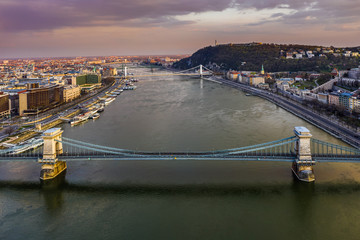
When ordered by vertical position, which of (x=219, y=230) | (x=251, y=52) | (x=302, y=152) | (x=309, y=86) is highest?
(x=251, y=52)

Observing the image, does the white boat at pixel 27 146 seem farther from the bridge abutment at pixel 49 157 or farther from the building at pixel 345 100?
the building at pixel 345 100

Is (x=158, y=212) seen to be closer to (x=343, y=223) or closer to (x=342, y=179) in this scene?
(x=343, y=223)

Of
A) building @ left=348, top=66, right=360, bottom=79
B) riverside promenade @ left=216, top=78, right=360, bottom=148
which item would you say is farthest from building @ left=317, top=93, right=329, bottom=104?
building @ left=348, top=66, right=360, bottom=79

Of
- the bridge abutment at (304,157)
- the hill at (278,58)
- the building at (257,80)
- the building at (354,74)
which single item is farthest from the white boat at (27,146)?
the hill at (278,58)

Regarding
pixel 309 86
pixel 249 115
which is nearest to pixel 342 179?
pixel 249 115

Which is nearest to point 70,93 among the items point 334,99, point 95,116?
point 95,116

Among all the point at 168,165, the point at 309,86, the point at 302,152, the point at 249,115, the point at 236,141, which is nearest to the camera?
the point at 302,152

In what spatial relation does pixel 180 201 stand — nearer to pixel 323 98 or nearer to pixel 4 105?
pixel 4 105

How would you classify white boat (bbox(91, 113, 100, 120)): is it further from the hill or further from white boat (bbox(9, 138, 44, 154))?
the hill
